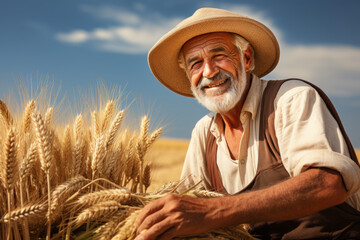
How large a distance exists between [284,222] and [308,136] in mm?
631

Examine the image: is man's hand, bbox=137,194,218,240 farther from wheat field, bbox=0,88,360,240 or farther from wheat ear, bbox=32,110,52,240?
wheat ear, bbox=32,110,52,240

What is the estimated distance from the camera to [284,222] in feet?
7.57

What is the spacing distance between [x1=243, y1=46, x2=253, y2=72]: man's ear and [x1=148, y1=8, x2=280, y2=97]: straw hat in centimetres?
9

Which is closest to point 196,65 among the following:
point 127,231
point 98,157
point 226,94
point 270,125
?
point 226,94

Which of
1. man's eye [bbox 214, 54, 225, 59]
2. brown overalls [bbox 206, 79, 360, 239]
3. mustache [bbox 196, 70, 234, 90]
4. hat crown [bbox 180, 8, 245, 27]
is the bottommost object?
brown overalls [bbox 206, 79, 360, 239]

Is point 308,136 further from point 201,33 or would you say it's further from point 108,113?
point 108,113

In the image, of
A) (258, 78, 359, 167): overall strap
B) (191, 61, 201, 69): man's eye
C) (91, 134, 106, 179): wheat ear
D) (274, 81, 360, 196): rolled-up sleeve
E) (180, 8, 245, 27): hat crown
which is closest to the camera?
(274, 81, 360, 196): rolled-up sleeve

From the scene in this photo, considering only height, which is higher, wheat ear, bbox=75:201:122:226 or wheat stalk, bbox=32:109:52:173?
wheat stalk, bbox=32:109:52:173

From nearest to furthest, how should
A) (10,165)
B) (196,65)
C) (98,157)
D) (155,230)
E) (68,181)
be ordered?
(155,230) → (10,165) → (68,181) → (98,157) → (196,65)

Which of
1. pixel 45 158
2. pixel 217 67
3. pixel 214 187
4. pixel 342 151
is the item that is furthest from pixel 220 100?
pixel 45 158

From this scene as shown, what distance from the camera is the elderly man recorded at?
1.76m

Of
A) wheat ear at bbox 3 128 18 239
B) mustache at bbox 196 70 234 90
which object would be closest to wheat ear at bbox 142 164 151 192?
mustache at bbox 196 70 234 90

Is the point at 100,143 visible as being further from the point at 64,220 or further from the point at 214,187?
the point at 214,187

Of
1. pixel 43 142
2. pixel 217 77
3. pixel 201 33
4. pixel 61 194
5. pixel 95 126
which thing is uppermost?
pixel 201 33
